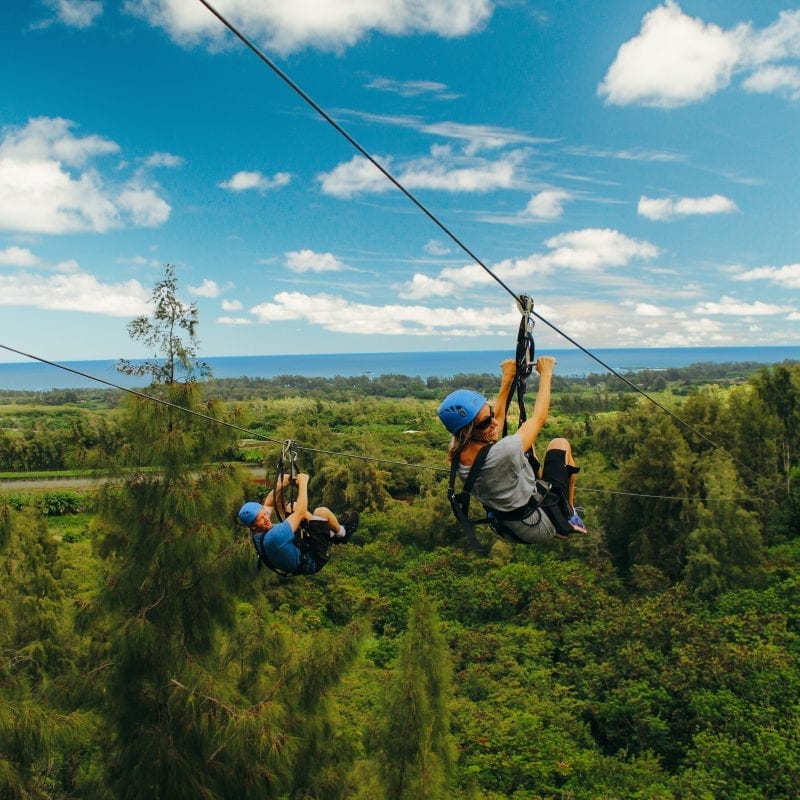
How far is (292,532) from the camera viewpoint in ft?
16.4

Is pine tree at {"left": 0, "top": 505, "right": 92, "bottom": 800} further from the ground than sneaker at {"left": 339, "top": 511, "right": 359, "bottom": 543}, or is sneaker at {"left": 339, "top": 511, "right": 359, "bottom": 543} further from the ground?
sneaker at {"left": 339, "top": 511, "right": 359, "bottom": 543}

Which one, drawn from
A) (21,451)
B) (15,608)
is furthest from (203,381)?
(21,451)

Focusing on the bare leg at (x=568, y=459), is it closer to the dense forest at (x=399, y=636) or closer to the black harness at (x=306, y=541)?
the dense forest at (x=399, y=636)

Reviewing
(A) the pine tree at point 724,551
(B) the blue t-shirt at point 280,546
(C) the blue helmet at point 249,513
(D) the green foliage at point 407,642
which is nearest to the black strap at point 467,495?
(B) the blue t-shirt at point 280,546

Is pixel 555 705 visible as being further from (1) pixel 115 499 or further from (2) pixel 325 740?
(1) pixel 115 499

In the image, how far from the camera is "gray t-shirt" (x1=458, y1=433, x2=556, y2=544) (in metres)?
3.26

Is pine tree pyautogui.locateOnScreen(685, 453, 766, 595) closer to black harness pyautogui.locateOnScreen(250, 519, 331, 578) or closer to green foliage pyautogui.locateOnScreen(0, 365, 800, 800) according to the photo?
green foliage pyautogui.locateOnScreen(0, 365, 800, 800)

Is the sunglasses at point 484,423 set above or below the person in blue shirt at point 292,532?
above

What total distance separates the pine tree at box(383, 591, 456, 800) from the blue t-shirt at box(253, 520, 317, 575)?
3.26 meters

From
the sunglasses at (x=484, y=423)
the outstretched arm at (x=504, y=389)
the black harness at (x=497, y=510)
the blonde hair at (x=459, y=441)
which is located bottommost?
the black harness at (x=497, y=510)

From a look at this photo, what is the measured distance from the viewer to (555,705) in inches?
489

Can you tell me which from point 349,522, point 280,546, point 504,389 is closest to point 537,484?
point 504,389

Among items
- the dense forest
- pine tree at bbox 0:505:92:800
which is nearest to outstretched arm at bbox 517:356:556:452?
the dense forest

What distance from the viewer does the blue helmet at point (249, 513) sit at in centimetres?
514
